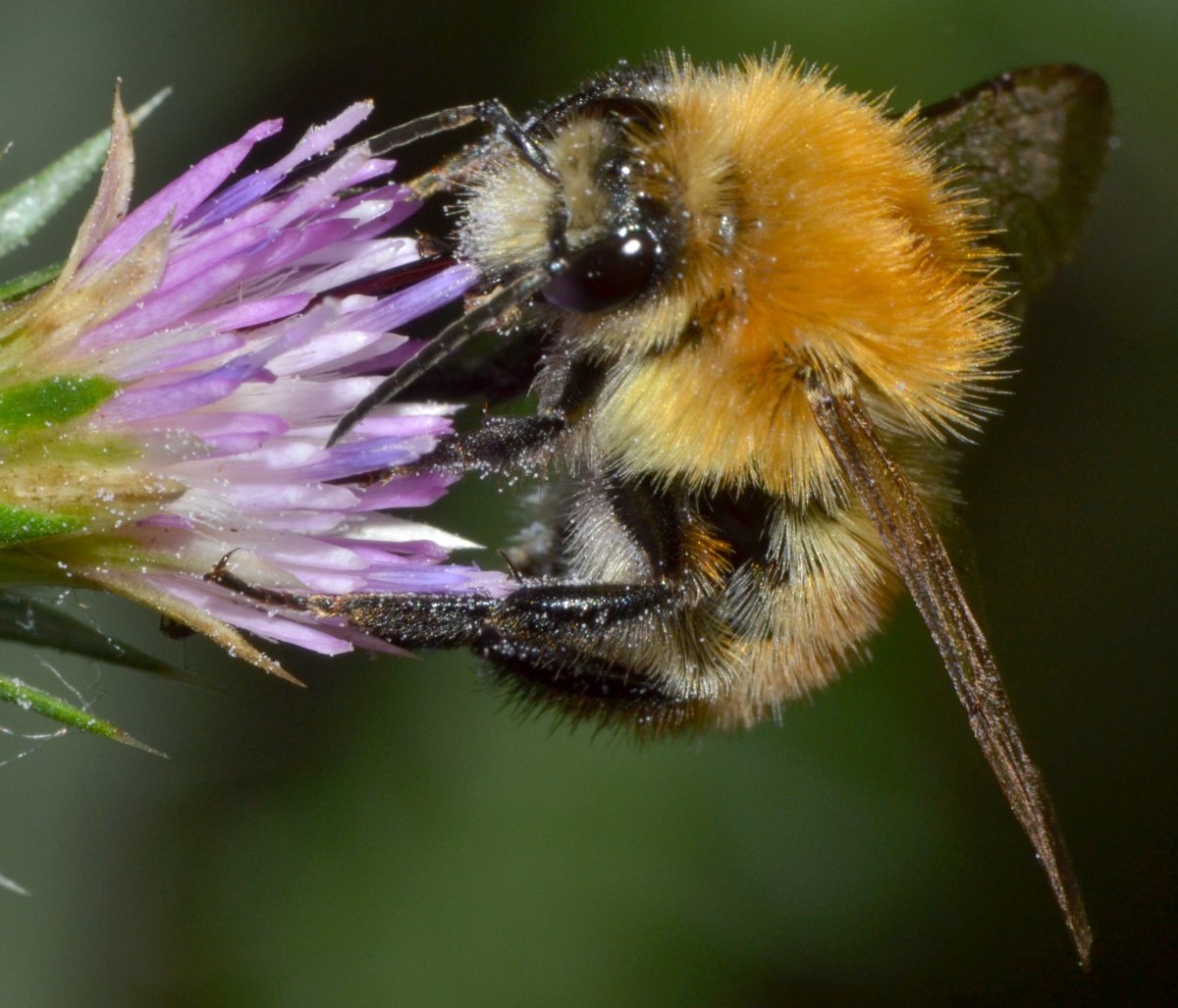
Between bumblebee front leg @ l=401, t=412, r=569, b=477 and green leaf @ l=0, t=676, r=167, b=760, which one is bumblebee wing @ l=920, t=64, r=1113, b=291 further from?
green leaf @ l=0, t=676, r=167, b=760

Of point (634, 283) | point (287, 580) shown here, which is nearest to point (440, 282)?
point (634, 283)

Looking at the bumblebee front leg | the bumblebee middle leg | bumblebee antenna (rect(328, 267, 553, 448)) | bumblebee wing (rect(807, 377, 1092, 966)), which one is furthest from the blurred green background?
bumblebee antenna (rect(328, 267, 553, 448))

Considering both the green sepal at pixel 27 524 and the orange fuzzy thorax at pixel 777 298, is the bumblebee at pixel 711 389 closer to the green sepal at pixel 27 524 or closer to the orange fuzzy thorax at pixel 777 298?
the orange fuzzy thorax at pixel 777 298

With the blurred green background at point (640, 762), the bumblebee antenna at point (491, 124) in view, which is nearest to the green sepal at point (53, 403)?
the bumblebee antenna at point (491, 124)

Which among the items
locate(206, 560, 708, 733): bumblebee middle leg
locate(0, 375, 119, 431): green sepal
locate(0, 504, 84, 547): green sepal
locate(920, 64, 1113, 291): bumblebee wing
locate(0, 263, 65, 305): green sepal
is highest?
locate(0, 263, 65, 305): green sepal

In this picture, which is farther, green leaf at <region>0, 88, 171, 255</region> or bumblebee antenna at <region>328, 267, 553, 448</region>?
green leaf at <region>0, 88, 171, 255</region>

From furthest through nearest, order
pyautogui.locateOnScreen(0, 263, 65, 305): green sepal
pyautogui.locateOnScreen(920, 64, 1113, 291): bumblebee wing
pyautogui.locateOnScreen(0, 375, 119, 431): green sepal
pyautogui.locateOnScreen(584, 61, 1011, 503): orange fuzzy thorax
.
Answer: pyautogui.locateOnScreen(920, 64, 1113, 291): bumblebee wing, pyautogui.locateOnScreen(0, 263, 65, 305): green sepal, pyautogui.locateOnScreen(0, 375, 119, 431): green sepal, pyautogui.locateOnScreen(584, 61, 1011, 503): orange fuzzy thorax

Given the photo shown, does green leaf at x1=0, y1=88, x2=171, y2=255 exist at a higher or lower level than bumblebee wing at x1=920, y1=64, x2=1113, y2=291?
higher
